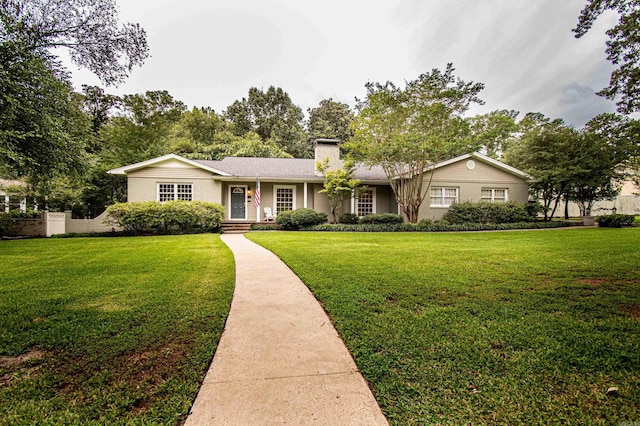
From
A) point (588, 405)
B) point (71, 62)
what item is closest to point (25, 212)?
point (71, 62)

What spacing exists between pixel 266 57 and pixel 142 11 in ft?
37.1

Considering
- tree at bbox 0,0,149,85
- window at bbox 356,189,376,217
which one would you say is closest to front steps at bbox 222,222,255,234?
window at bbox 356,189,376,217

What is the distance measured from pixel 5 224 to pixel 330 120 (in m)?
30.6

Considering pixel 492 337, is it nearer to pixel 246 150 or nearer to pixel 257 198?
pixel 257 198

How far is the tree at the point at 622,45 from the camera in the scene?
15.2 ft

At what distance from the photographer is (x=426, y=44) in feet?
46.4

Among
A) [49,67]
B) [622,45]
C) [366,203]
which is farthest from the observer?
[366,203]

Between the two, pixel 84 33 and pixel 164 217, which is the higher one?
pixel 84 33

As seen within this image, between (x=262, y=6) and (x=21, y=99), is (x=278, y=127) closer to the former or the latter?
(x=262, y=6)

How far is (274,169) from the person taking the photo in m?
16.9

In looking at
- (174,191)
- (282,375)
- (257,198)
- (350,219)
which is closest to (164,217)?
(174,191)

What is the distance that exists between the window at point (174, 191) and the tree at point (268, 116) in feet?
65.5

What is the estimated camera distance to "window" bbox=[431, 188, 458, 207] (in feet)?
52.9

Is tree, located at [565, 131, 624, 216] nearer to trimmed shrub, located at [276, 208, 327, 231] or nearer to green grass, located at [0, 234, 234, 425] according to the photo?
trimmed shrub, located at [276, 208, 327, 231]
